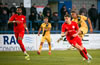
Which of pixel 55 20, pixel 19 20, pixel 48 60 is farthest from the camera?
pixel 55 20

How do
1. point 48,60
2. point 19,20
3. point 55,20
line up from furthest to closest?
1. point 55,20
2. point 19,20
3. point 48,60

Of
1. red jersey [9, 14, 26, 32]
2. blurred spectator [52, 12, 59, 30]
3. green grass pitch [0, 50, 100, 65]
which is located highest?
red jersey [9, 14, 26, 32]

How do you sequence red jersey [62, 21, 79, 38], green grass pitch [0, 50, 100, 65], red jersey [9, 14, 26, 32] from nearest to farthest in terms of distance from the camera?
red jersey [62, 21, 79, 38] < green grass pitch [0, 50, 100, 65] < red jersey [9, 14, 26, 32]

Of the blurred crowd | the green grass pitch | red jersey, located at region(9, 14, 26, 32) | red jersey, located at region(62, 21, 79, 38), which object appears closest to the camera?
red jersey, located at region(62, 21, 79, 38)

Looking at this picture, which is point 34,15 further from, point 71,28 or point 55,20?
point 71,28

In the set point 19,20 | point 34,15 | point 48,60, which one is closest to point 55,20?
point 34,15

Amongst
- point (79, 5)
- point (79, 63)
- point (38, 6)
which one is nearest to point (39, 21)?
point (38, 6)

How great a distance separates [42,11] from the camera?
31.7 metres

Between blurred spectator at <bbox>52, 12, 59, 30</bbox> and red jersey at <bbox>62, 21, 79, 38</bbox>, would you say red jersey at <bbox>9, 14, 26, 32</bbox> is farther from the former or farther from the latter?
blurred spectator at <bbox>52, 12, 59, 30</bbox>

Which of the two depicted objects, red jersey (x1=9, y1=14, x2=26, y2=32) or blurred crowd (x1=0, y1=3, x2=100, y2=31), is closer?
red jersey (x1=9, y1=14, x2=26, y2=32)

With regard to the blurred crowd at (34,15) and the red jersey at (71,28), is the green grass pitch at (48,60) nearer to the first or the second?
the red jersey at (71,28)

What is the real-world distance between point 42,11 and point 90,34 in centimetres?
448

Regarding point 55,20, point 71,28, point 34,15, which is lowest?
point 55,20

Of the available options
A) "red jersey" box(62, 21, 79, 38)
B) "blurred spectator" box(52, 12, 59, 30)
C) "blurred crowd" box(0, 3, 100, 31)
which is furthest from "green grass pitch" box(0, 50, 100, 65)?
"blurred spectator" box(52, 12, 59, 30)
